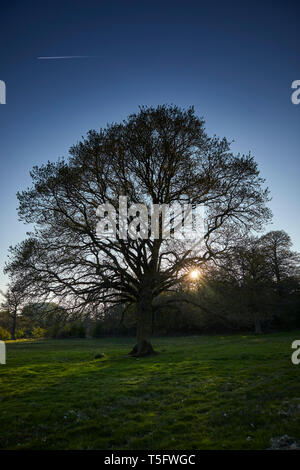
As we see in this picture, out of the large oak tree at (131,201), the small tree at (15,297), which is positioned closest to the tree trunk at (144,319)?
the large oak tree at (131,201)

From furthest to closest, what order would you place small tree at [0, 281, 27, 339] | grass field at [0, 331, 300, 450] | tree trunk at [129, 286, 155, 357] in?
1. tree trunk at [129, 286, 155, 357]
2. small tree at [0, 281, 27, 339]
3. grass field at [0, 331, 300, 450]

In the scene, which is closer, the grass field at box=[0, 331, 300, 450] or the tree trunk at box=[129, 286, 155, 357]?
the grass field at box=[0, 331, 300, 450]

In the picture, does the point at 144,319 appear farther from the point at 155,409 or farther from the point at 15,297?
the point at 155,409

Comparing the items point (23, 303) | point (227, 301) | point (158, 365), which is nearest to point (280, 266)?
point (227, 301)

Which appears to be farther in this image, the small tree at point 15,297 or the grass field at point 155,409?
the small tree at point 15,297

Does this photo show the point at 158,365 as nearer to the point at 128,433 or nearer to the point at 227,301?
the point at 227,301

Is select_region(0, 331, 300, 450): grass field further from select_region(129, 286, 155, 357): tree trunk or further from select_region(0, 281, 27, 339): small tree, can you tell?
select_region(129, 286, 155, 357): tree trunk

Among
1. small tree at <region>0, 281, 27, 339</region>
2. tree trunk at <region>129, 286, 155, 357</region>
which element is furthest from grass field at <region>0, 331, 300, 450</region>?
tree trunk at <region>129, 286, 155, 357</region>

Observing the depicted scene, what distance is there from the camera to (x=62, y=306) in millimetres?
19906


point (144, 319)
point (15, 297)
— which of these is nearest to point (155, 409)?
point (144, 319)

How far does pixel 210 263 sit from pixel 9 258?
1433cm

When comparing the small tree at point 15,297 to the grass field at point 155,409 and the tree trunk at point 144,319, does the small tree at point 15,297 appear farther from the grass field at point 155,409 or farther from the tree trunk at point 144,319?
the tree trunk at point 144,319
